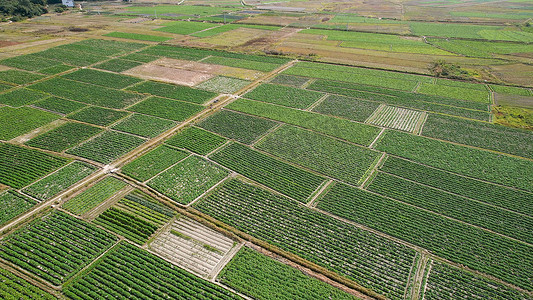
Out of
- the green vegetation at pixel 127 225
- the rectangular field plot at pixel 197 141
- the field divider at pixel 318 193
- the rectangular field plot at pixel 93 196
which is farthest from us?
the rectangular field plot at pixel 197 141

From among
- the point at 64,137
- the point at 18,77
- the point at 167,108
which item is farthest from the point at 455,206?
the point at 18,77

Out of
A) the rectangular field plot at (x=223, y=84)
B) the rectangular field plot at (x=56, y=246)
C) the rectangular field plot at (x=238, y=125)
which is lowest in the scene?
the rectangular field plot at (x=56, y=246)

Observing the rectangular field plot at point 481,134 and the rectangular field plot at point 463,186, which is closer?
the rectangular field plot at point 463,186

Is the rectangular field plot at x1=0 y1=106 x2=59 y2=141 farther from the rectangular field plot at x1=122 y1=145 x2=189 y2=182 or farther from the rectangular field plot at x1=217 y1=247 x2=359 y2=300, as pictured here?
the rectangular field plot at x1=217 y1=247 x2=359 y2=300

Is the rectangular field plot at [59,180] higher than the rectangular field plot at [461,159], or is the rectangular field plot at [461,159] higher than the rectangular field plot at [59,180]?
the rectangular field plot at [59,180]

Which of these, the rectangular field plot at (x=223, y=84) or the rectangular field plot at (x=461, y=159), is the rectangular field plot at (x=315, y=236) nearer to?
the rectangular field plot at (x=461, y=159)

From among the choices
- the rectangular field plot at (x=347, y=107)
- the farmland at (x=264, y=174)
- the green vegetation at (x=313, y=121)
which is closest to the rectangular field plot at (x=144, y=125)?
the farmland at (x=264, y=174)
